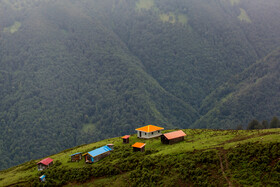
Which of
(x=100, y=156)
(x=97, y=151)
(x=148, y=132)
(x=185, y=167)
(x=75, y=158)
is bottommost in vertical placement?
(x=185, y=167)

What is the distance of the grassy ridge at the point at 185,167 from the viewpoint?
3497cm

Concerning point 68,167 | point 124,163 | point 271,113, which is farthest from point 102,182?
point 271,113

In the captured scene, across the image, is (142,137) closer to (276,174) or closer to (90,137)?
(276,174)

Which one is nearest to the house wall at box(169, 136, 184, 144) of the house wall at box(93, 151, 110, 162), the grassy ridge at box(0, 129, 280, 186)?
the grassy ridge at box(0, 129, 280, 186)

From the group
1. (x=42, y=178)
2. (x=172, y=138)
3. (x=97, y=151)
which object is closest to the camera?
(x=42, y=178)

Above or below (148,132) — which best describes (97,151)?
below

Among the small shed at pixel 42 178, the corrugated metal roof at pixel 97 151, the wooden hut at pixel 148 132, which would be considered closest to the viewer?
the small shed at pixel 42 178

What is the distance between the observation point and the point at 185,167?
130 ft

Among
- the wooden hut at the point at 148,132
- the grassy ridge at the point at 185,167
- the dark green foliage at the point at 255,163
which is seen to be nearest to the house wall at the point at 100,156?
the grassy ridge at the point at 185,167

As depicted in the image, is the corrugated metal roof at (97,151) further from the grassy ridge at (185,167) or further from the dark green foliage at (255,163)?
the dark green foliage at (255,163)

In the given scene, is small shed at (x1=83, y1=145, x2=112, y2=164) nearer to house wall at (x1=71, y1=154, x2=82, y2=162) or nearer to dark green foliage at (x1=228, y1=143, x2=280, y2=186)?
house wall at (x1=71, y1=154, x2=82, y2=162)

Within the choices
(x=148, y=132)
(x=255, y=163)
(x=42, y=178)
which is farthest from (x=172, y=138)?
(x=42, y=178)

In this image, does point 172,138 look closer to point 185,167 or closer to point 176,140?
point 176,140

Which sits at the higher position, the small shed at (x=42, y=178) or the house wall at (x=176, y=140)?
the house wall at (x=176, y=140)
